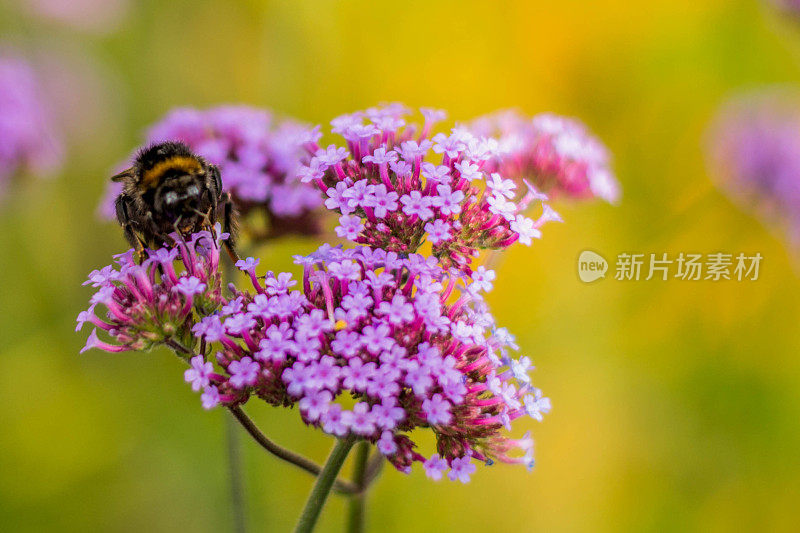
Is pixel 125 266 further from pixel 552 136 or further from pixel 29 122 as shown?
pixel 29 122

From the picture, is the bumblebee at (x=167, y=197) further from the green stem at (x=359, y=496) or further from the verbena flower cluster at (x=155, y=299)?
the green stem at (x=359, y=496)

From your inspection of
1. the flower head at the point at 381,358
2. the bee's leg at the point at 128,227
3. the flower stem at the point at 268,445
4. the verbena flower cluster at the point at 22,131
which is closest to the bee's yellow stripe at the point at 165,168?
the bee's leg at the point at 128,227

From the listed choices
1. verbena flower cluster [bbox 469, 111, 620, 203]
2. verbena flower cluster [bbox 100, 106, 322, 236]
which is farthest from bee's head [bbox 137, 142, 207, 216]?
verbena flower cluster [bbox 469, 111, 620, 203]

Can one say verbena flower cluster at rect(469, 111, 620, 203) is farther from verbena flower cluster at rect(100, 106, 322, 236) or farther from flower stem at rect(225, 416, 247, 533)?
flower stem at rect(225, 416, 247, 533)

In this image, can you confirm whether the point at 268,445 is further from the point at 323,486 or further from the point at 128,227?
the point at 128,227

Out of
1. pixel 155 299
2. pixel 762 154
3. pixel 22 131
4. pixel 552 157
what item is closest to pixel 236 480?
pixel 155 299
